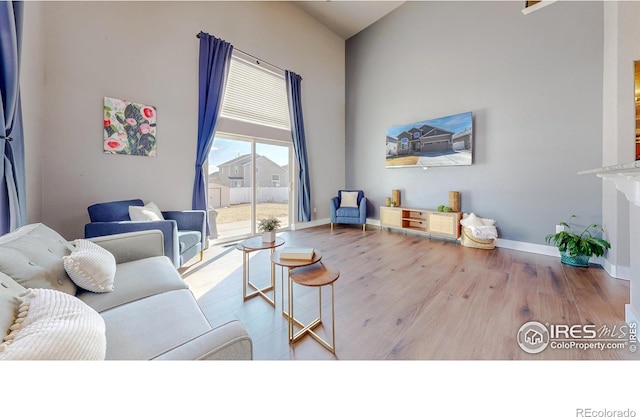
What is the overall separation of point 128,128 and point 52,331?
3.07 metres

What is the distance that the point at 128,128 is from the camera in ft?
9.02

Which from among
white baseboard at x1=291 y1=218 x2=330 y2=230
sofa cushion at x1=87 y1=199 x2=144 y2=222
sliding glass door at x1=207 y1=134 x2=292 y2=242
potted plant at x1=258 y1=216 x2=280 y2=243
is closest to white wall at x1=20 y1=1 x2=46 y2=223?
sofa cushion at x1=87 y1=199 x2=144 y2=222

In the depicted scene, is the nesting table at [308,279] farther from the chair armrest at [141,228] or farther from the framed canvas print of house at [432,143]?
the framed canvas print of house at [432,143]

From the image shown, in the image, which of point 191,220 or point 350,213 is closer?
point 191,220

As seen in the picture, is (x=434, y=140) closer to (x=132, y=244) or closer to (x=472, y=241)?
(x=472, y=241)

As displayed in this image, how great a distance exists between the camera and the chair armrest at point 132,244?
62.1 inches

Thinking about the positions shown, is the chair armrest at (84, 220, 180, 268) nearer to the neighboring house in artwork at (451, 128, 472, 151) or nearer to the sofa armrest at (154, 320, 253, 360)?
the sofa armrest at (154, 320, 253, 360)

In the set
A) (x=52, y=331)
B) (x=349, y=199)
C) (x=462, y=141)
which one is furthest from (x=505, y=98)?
(x=52, y=331)

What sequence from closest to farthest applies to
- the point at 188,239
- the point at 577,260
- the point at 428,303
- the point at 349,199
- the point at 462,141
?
1. the point at 428,303
2. the point at 188,239
3. the point at 577,260
4. the point at 462,141
5. the point at 349,199

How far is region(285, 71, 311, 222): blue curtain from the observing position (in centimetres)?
442

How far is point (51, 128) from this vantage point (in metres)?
2.33
